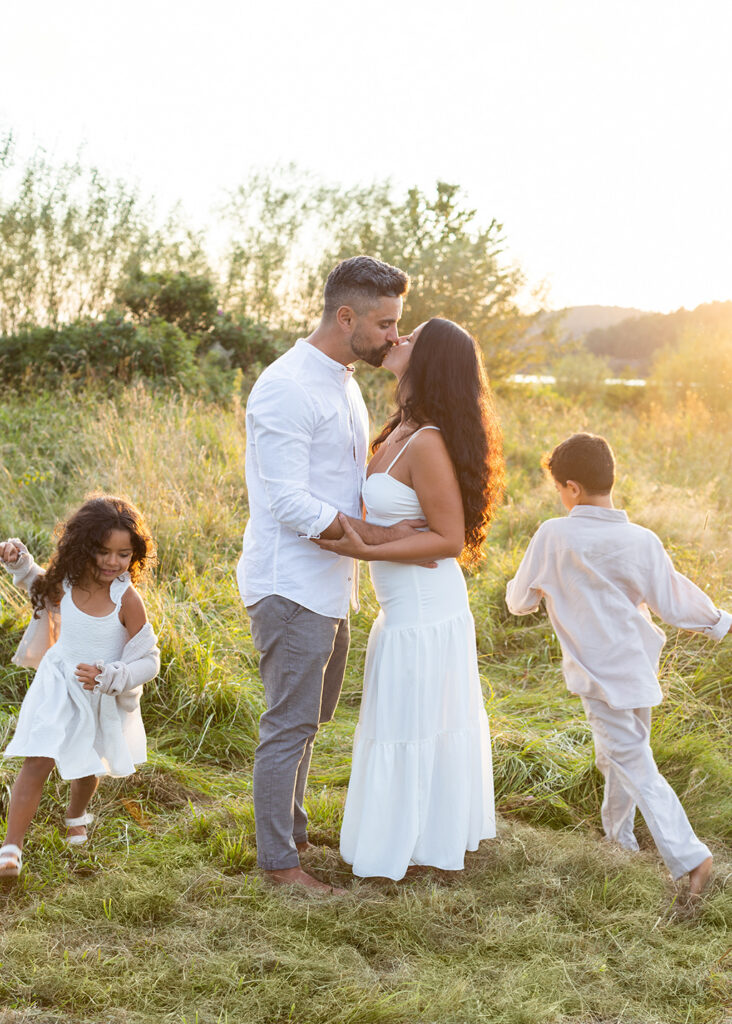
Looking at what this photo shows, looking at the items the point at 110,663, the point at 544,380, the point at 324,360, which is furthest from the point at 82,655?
the point at 544,380

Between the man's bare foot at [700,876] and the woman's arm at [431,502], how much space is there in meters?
1.38

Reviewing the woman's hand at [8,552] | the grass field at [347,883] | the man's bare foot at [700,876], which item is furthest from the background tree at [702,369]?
the woman's hand at [8,552]

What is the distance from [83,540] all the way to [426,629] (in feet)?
4.03

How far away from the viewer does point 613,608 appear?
3.27 meters

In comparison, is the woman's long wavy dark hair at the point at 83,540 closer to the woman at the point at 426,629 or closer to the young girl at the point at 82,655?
the young girl at the point at 82,655

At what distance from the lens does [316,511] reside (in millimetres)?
2793

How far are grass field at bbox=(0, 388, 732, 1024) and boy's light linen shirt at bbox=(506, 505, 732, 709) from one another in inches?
25.5

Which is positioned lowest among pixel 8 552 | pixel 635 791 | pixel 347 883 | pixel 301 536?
pixel 347 883

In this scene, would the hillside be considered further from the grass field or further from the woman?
the woman

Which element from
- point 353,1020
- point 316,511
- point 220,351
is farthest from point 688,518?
point 220,351

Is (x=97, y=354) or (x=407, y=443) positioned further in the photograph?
(x=97, y=354)

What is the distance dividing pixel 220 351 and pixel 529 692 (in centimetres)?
826

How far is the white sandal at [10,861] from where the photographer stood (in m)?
2.93

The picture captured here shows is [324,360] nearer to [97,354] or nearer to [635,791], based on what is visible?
[635,791]
